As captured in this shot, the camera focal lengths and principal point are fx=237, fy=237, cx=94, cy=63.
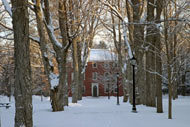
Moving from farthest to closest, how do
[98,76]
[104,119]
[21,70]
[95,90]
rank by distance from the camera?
[95,90] < [98,76] < [104,119] < [21,70]

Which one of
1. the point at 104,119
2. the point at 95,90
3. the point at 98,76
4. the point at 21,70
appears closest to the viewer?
the point at 21,70

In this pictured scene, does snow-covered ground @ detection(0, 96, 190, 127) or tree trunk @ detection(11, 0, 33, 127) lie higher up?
tree trunk @ detection(11, 0, 33, 127)

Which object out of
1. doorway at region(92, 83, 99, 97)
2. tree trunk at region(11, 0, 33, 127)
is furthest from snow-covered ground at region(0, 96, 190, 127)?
doorway at region(92, 83, 99, 97)

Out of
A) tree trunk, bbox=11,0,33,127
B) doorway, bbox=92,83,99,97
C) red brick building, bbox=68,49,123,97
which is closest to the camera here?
tree trunk, bbox=11,0,33,127

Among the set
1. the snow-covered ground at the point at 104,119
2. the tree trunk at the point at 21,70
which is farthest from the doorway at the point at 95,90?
the tree trunk at the point at 21,70

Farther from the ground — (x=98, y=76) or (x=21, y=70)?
(x=21, y=70)

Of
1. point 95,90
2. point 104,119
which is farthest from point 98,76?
point 104,119

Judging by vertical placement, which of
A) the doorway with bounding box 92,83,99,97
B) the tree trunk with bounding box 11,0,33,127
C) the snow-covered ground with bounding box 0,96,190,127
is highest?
the tree trunk with bounding box 11,0,33,127

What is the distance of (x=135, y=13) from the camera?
17125 millimetres

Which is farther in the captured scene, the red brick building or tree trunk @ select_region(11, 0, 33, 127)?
the red brick building

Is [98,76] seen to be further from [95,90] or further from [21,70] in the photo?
[21,70]

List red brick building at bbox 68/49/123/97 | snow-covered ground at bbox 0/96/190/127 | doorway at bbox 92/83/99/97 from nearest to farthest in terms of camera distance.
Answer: snow-covered ground at bbox 0/96/190/127 < red brick building at bbox 68/49/123/97 < doorway at bbox 92/83/99/97

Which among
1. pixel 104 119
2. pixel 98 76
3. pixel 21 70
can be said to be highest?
pixel 21 70

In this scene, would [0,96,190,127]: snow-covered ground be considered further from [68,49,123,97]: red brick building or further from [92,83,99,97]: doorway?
[92,83,99,97]: doorway
